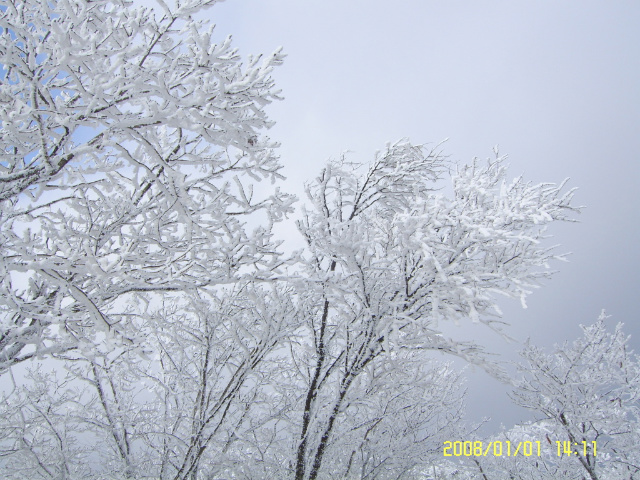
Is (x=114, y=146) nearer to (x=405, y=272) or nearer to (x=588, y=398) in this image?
(x=405, y=272)

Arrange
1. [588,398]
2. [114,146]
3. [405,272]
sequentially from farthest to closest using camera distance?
[588,398]
[405,272]
[114,146]

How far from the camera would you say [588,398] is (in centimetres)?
932

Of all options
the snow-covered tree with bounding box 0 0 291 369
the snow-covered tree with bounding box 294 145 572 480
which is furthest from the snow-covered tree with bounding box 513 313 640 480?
the snow-covered tree with bounding box 0 0 291 369

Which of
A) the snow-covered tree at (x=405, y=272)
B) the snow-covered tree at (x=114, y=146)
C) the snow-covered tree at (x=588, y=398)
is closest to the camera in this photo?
the snow-covered tree at (x=114, y=146)

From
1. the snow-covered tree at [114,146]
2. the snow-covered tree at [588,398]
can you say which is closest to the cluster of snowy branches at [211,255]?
the snow-covered tree at [114,146]

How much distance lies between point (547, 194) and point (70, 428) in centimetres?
849

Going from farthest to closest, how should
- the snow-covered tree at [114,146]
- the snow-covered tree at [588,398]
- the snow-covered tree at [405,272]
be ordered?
the snow-covered tree at [588,398]
the snow-covered tree at [405,272]
the snow-covered tree at [114,146]

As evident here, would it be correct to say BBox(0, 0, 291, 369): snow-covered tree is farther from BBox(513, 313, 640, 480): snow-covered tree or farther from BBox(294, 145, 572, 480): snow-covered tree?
BBox(513, 313, 640, 480): snow-covered tree

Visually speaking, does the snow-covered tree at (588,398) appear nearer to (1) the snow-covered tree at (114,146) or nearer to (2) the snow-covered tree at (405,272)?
(2) the snow-covered tree at (405,272)

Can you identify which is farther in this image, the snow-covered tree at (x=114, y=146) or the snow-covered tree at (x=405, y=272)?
the snow-covered tree at (x=405, y=272)

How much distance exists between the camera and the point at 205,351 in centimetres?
547

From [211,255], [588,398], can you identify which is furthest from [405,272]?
[588,398]

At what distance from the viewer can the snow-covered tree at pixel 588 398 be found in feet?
29.2

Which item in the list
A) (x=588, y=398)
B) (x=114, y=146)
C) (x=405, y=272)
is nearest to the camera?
(x=114, y=146)
